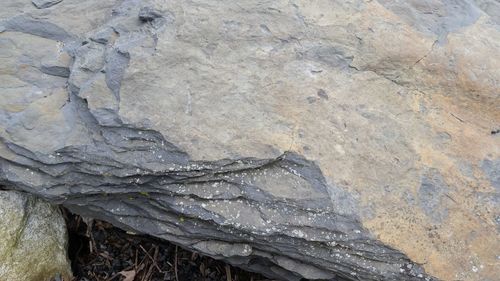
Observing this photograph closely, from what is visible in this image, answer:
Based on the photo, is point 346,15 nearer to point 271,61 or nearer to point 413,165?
point 271,61

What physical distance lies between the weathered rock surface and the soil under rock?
158 millimetres

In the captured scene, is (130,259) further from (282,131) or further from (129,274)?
(282,131)

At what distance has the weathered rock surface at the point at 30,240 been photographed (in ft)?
8.43

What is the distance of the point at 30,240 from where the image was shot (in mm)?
2646

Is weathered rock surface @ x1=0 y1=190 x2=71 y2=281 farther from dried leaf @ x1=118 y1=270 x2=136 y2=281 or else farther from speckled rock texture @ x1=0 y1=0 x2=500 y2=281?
speckled rock texture @ x1=0 y1=0 x2=500 y2=281

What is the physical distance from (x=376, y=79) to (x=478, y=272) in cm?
79

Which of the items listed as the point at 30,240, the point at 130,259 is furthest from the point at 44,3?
the point at 130,259

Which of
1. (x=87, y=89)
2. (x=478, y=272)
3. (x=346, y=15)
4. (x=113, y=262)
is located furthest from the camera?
(x=113, y=262)

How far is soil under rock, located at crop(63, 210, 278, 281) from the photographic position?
2.88 meters

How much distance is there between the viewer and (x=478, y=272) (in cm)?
199

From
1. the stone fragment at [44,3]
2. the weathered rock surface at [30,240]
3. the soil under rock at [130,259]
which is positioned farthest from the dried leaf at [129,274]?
the stone fragment at [44,3]

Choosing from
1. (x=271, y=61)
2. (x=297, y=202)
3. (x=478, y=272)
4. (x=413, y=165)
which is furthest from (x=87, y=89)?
(x=478, y=272)

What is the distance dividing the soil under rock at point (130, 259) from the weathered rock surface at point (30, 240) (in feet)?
0.52

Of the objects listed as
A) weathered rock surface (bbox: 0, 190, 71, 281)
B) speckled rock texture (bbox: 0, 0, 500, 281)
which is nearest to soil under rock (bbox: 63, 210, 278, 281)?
weathered rock surface (bbox: 0, 190, 71, 281)
